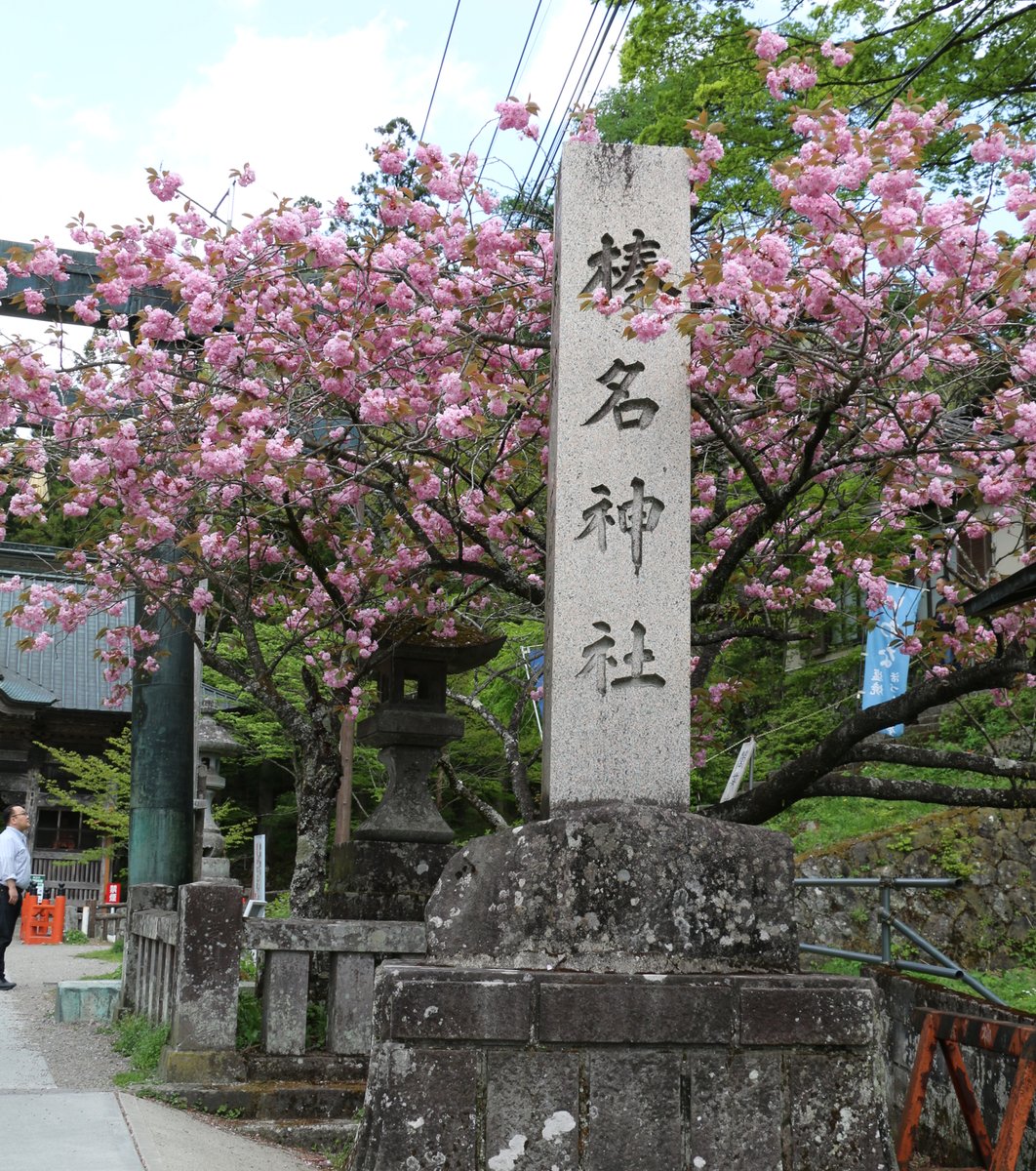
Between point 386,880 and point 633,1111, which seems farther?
point 386,880

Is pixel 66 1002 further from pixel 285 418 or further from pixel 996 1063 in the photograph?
pixel 996 1063

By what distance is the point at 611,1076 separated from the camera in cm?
322

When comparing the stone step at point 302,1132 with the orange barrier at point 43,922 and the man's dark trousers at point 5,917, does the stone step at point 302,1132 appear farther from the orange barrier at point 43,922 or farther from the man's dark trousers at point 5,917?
the orange barrier at point 43,922

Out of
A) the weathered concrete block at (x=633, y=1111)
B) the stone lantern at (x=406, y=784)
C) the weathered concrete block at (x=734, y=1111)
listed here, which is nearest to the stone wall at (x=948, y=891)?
the stone lantern at (x=406, y=784)

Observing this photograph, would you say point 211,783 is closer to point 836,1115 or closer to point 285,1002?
point 285,1002

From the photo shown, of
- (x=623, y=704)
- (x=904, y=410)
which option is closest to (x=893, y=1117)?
(x=623, y=704)

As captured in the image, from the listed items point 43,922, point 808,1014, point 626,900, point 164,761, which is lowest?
point 43,922

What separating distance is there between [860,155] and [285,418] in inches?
130

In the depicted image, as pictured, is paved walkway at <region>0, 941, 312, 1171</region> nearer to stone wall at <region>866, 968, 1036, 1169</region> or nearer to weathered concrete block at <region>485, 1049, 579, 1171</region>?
weathered concrete block at <region>485, 1049, 579, 1171</region>

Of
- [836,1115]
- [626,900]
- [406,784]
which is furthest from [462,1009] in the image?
[406,784]

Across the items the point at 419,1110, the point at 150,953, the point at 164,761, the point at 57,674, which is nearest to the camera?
the point at 419,1110

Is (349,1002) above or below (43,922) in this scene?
above

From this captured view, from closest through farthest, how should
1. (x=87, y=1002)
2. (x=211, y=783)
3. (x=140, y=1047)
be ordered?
(x=140, y=1047)
(x=87, y=1002)
(x=211, y=783)

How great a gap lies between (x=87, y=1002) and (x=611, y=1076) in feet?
25.7
